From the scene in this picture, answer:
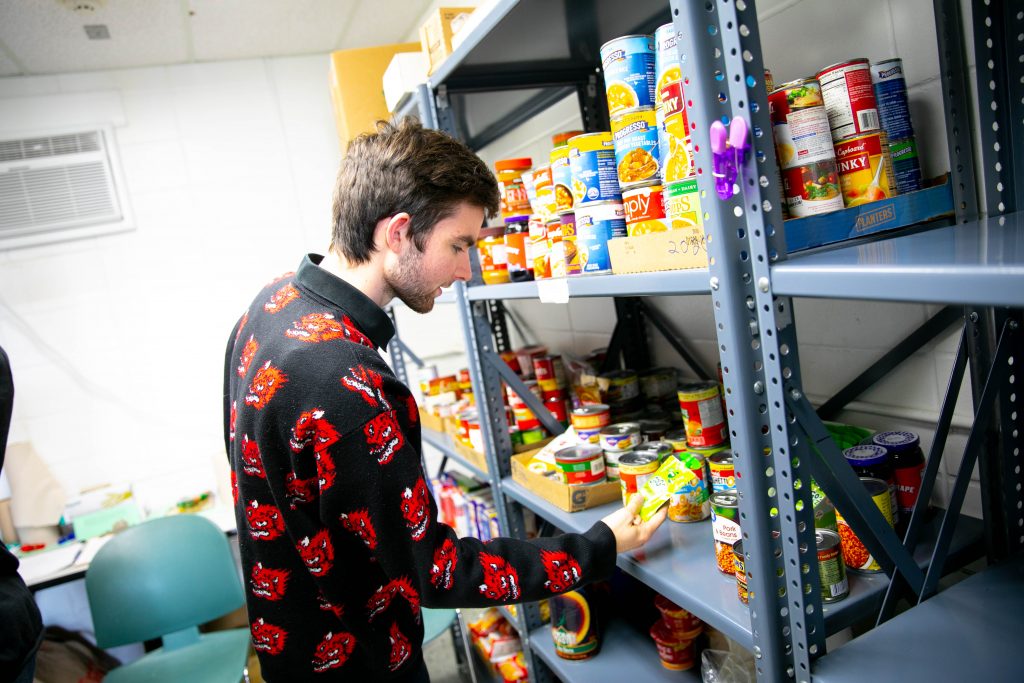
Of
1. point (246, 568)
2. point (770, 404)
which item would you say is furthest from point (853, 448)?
point (246, 568)

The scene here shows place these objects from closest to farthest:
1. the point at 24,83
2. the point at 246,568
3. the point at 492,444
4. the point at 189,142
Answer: the point at 246,568, the point at 492,444, the point at 24,83, the point at 189,142

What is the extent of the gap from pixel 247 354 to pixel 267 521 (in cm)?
33

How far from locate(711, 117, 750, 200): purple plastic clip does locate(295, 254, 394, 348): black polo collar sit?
29.0 inches

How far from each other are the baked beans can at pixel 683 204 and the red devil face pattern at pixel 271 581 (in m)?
0.98

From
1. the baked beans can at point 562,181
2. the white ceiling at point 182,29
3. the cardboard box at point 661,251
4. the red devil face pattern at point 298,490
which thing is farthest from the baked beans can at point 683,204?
the white ceiling at point 182,29

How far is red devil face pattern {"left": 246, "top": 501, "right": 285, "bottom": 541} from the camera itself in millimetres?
1260

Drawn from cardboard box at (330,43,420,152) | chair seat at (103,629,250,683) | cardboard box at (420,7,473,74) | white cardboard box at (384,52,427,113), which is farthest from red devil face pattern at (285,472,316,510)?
cardboard box at (330,43,420,152)

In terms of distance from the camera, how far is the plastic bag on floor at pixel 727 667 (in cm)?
141

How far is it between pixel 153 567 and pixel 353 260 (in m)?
1.92

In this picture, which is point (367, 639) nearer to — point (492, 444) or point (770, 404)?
point (492, 444)

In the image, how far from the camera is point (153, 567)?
2.55 meters

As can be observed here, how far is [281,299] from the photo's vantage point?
4.22 ft

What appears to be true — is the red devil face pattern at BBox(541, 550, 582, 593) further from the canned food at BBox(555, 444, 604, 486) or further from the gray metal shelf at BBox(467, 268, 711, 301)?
the gray metal shelf at BBox(467, 268, 711, 301)

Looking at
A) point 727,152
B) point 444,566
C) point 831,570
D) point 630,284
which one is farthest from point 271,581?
point 727,152
